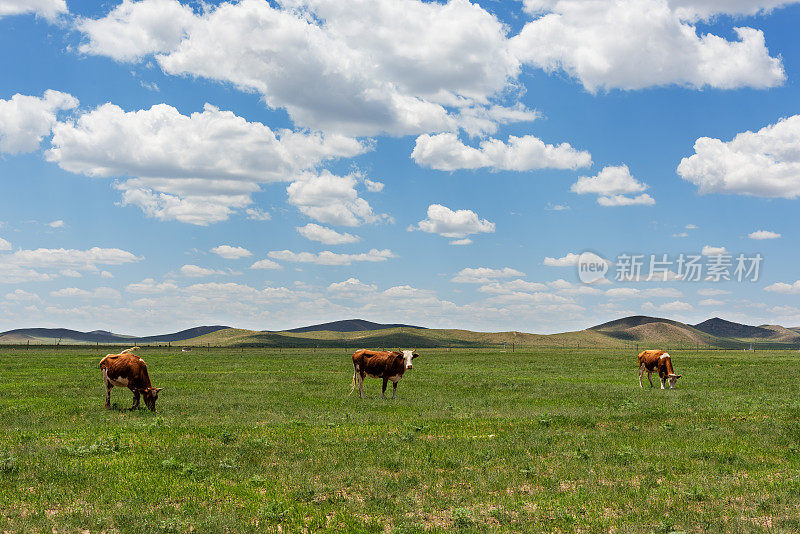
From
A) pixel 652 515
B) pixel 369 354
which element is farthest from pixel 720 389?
pixel 652 515

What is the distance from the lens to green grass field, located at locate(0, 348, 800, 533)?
434 inches

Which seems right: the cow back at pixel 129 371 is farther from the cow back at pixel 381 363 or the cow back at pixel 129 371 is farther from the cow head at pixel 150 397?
the cow back at pixel 381 363

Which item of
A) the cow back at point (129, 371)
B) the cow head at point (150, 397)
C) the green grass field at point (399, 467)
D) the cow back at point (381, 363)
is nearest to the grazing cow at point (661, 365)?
the green grass field at point (399, 467)

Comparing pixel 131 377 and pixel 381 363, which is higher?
pixel 381 363

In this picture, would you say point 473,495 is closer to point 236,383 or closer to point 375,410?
point 375,410

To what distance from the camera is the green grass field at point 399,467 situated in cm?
1102

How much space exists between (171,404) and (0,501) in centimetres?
1559

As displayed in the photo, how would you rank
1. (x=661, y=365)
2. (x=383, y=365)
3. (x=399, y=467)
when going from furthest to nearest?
(x=661, y=365), (x=383, y=365), (x=399, y=467)

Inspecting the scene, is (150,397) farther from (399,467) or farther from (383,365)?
(399,467)

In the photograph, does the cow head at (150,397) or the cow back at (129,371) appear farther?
the cow back at (129,371)

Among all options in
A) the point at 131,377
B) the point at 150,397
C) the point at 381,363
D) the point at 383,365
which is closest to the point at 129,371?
the point at 131,377

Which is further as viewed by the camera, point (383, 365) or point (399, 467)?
point (383, 365)

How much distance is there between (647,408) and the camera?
2522 centimetres

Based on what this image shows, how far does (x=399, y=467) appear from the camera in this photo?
14.7 meters
